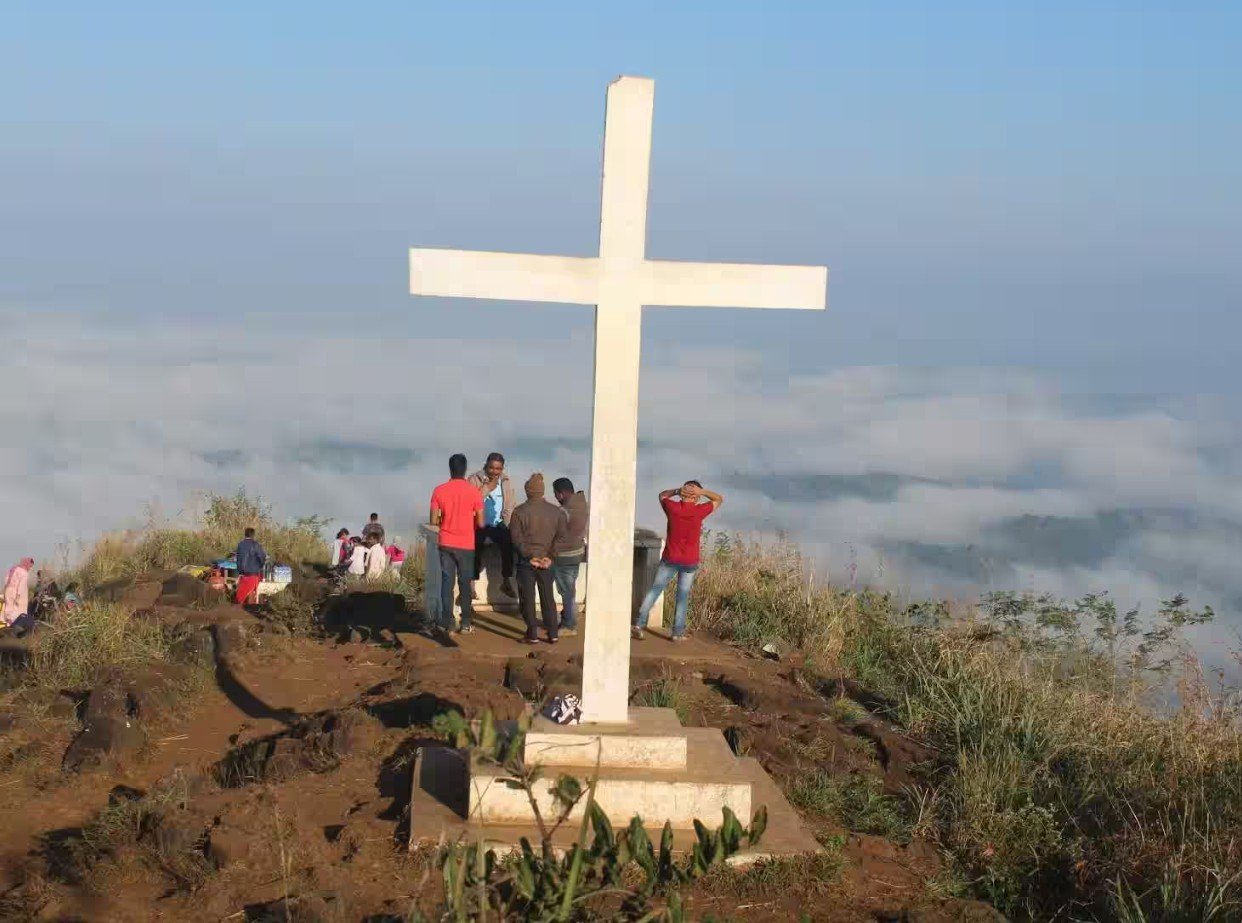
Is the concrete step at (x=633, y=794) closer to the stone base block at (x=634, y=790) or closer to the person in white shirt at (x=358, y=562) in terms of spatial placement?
the stone base block at (x=634, y=790)

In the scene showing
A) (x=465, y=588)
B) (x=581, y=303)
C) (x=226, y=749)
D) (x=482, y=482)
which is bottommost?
(x=226, y=749)

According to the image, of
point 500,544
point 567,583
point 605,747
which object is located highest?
point 500,544

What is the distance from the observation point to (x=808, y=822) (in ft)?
26.2

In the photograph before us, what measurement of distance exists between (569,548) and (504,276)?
19.0 ft

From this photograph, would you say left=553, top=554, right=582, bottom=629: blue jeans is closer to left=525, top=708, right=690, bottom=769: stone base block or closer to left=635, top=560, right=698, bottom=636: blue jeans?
left=635, top=560, right=698, bottom=636: blue jeans

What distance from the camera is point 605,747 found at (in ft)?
24.3

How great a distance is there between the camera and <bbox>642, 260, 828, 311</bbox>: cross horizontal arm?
25.3ft

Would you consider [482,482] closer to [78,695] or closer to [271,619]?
[271,619]

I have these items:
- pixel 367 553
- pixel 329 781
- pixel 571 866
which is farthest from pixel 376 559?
pixel 571 866

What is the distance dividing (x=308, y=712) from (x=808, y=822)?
431cm

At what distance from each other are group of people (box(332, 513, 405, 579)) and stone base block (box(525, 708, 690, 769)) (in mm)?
9937

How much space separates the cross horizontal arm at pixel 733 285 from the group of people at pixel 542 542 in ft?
16.7

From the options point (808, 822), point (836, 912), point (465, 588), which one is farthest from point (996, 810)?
point (465, 588)

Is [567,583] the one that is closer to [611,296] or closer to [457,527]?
[457,527]
